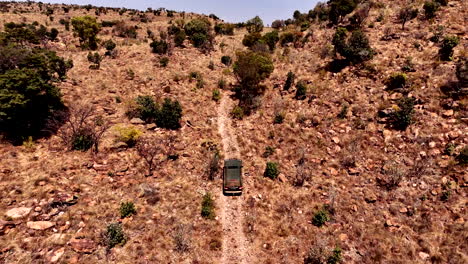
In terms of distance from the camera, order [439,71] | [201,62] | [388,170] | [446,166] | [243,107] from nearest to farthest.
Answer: [446,166] < [388,170] < [439,71] < [243,107] < [201,62]

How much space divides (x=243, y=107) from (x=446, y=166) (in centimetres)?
2067

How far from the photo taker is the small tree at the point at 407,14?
30984mm

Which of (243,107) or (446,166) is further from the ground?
(243,107)

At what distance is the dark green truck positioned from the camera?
19203 millimetres

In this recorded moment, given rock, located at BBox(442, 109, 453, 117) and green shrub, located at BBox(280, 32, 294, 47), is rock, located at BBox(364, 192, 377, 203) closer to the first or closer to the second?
rock, located at BBox(442, 109, 453, 117)

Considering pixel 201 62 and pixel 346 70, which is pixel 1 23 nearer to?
pixel 201 62

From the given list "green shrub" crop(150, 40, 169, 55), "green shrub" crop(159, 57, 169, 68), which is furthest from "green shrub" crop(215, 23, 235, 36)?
"green shrub" crop(159, 57, 169, 68)

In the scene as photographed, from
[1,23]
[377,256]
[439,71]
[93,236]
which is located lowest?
[377,256]

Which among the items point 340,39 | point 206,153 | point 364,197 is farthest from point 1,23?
point 364,197

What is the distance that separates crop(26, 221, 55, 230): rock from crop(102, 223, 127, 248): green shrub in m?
3.52

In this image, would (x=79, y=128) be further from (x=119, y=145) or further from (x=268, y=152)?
(x=268, y=152)

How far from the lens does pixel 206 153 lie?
909 inches

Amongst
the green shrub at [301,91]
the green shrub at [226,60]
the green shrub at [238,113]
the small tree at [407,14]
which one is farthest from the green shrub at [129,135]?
the small tree at [407,14]

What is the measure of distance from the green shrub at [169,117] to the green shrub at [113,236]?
12594 millimetres
